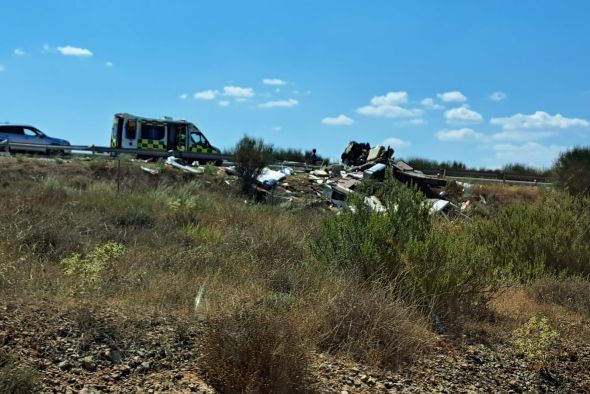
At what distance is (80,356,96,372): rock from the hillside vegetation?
0.05 ft

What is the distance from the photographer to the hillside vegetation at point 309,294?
15.8 ft

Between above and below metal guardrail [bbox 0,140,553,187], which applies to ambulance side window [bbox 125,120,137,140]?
above

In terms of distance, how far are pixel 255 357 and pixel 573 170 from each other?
1089 inches

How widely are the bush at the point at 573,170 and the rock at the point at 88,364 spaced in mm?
26147

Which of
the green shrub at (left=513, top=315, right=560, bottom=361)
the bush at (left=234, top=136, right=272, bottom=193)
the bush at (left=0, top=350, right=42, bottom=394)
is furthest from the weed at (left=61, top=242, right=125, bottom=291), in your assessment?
the bush at (left=234, top=136, right=272, bottom=193)

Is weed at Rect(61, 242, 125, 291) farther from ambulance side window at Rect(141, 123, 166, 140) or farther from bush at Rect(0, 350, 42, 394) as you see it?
ambulance side window at Rect(141, 123, 166, 140)

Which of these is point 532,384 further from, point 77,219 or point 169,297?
point 77,219

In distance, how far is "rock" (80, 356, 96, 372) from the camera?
4656 mm

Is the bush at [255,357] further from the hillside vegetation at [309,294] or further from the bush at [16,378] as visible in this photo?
the bush at [16,378]

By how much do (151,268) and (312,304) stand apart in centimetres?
279

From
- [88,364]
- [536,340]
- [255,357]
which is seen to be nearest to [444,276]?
[536,340]

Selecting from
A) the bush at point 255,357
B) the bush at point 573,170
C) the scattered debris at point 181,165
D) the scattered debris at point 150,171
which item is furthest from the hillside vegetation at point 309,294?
the bush at point 573,170

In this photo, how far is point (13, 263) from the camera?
7000 millimetres

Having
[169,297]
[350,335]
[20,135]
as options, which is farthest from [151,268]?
[20,135]
